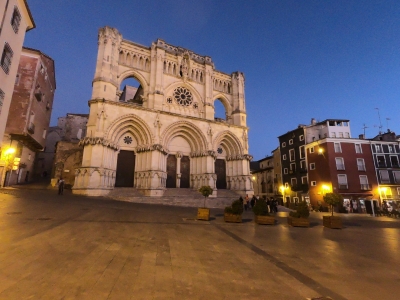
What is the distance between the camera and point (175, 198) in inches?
864

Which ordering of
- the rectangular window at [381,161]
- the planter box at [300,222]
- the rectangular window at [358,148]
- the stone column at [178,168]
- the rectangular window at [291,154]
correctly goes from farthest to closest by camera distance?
the rectangular window at [291,154] → the rectangular window at [358,148] → the rectangular window at [381,161] → the stone column at [178,168] → the planter box at [300,222]

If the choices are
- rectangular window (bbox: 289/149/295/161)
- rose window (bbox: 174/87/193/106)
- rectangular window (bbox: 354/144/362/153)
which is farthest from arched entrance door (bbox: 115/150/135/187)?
rectangular window (bbox: 354/144/362/153)

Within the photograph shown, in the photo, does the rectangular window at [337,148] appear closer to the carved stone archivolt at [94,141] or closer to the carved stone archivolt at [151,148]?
the carved stone archivolt at [151,148]

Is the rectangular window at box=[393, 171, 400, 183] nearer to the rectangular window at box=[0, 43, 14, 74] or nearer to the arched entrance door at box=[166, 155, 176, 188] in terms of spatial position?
the arched entrance door at box=[166, 155, 176, 188]

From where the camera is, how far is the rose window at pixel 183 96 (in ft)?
96.9

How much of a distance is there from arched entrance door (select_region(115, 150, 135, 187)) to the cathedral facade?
0.36 feet

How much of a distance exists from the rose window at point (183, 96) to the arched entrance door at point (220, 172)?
10045 millimetres

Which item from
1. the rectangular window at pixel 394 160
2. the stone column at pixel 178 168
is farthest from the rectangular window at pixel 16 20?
the rectangular window at pixel 394 160

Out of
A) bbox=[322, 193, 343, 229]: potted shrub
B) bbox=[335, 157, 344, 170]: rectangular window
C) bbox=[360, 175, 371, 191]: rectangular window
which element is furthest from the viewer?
bbox=[335, 157, 344, 170]: rectangular window

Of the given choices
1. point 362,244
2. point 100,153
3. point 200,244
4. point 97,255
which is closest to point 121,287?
point 97,255

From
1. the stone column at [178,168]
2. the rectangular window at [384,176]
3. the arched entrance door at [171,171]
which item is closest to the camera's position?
the arched entrance door at [171,171]

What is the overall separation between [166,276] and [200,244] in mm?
2645

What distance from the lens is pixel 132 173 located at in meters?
24.3

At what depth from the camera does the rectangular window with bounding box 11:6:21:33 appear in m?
14.3
